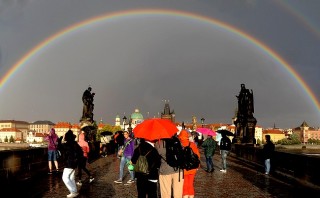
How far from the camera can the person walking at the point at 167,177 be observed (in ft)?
25.6

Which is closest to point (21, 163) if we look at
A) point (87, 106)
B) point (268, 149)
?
point (268, 149)

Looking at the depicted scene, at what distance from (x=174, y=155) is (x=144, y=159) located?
0.77m

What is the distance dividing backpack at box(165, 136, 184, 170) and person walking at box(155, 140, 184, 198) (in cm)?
8

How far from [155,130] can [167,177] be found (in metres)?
0.93

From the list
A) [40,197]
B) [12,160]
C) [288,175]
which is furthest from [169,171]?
[288,175]

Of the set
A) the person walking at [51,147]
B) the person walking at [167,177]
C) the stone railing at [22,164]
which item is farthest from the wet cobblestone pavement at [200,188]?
the person walking at [167,177]

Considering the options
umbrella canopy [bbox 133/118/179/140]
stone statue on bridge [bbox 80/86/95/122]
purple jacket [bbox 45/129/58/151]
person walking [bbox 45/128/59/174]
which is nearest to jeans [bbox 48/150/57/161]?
person walking [bbox 45/128/59/174]

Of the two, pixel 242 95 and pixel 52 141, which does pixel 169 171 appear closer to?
pixel 52 141

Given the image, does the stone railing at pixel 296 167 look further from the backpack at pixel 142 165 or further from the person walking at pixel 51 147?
the person walking at pixel 51 147

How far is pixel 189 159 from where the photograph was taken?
330 inches

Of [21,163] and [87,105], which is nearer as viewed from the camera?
[21,163]

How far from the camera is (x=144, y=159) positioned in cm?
721

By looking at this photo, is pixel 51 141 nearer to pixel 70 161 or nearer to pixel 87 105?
pixel 70 161

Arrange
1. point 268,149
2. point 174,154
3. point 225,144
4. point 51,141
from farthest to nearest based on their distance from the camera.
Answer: point 225,144, point 268,149, point 51,141, point 174,154
